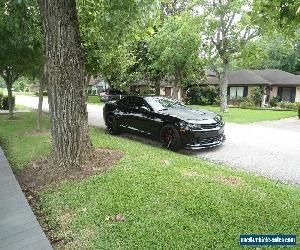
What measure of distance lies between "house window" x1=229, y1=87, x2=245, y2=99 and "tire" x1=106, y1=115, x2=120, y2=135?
2737 centimetres

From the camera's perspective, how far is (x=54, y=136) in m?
7.73

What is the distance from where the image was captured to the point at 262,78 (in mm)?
37750

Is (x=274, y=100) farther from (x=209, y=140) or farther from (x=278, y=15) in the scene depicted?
(x=278, y=15)

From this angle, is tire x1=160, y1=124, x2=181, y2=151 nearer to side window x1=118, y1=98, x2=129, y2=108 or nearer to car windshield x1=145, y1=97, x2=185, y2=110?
car windshield x1=145, y1=97, x2=185, y2=110

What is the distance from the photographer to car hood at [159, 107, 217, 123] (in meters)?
9.89

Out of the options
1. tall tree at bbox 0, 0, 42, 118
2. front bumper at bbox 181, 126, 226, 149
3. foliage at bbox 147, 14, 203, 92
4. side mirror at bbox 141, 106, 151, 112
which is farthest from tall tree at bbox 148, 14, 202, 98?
front bumper at bbox 181, 126, 226, 149

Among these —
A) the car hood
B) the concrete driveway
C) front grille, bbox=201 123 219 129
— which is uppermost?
the car hood

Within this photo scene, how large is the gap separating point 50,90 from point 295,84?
33.0 m

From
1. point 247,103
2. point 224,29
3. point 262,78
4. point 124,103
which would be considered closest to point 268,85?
point 262,78

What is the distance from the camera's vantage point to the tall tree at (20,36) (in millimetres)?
11253

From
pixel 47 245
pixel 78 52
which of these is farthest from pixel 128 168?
pixel 47 245

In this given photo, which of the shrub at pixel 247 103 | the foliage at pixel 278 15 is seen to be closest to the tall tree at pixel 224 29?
the shrub at pixel 247 103

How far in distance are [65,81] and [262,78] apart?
34.3m

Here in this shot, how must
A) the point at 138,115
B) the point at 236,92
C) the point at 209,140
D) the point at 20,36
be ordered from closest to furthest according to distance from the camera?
the point at 209,140, the point at 138,115, the point at 20,36, the point at 236,92
